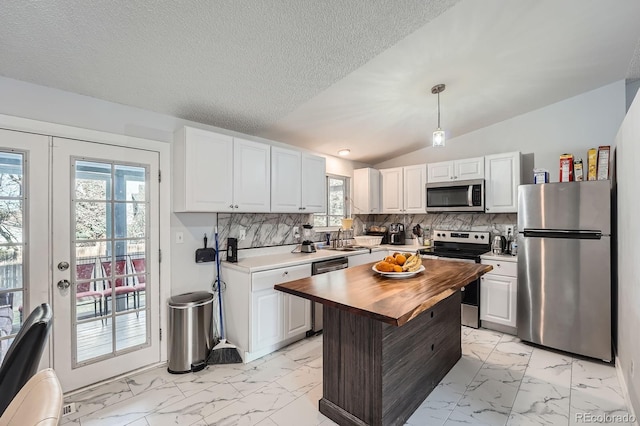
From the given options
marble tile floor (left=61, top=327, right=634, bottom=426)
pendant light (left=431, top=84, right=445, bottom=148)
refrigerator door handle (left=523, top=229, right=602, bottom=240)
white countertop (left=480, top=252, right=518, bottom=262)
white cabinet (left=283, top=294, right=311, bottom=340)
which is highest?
pendant light (left=431, top=84, right=445, bottom=148)

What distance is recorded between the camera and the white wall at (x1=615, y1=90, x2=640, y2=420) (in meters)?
1.84

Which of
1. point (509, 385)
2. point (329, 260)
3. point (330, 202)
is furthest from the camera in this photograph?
point (330, 202)

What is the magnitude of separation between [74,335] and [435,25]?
3463mm

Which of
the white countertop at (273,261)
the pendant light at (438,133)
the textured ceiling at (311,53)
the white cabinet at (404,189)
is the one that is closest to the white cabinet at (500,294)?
the white cabinet at (404,189)

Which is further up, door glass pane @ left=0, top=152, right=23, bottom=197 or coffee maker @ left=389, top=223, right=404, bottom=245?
door glass pane @ left=0, top=152, right=23, bottom=197

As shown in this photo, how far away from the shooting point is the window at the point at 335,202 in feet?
14.7

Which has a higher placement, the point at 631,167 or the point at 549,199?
the point at 631,167

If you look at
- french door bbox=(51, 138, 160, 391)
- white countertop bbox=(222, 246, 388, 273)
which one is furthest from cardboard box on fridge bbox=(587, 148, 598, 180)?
french door bbox=(51, 138, 160, 391)

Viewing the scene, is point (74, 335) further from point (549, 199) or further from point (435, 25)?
point (549, 199)

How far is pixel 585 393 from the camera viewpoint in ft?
7.35

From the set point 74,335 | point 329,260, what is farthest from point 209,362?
point 329,260

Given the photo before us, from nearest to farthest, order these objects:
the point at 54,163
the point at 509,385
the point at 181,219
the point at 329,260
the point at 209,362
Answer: the point at 54,163 < the point at 509,385 < the point at 209,362 < the point at 181,219 < the point at 329,260

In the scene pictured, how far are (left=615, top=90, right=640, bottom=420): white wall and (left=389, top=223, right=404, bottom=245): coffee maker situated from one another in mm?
2481

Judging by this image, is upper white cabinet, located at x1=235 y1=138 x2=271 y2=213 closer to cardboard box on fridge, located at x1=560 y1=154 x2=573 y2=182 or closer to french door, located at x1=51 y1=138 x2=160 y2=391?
french door, located at x1=51 y1=138 x2=160 y2=391
